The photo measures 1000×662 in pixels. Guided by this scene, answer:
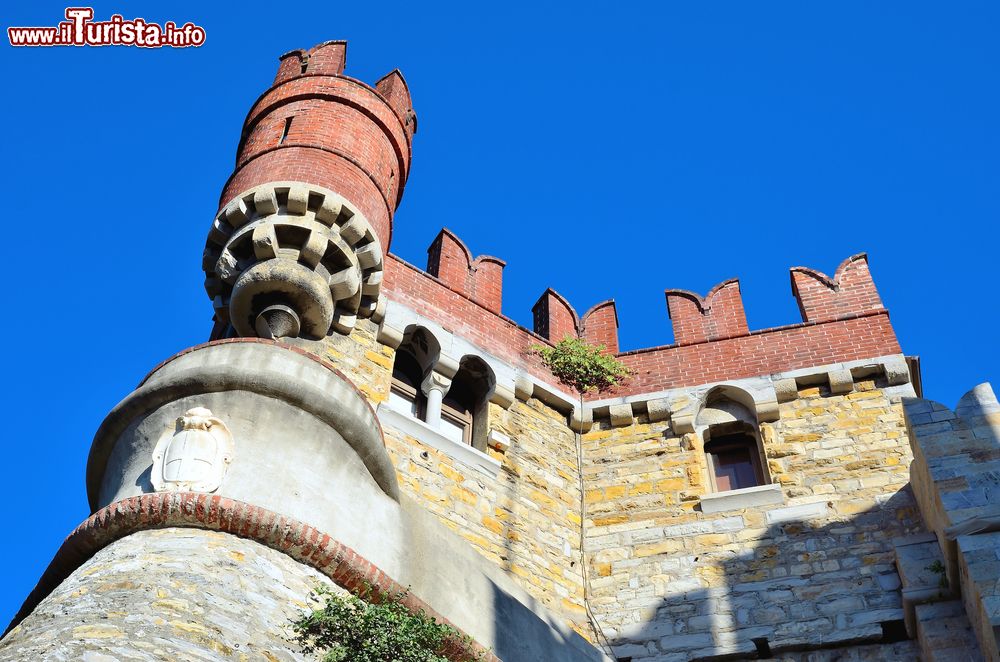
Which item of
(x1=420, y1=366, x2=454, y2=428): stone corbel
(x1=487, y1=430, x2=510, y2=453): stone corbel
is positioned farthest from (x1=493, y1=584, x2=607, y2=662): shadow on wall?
(x1=420, y1=366, x2=454, y2=428): stone corbel

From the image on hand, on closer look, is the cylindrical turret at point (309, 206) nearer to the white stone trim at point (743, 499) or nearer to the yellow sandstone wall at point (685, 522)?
the yellow sandstone wall at point (685, 522)

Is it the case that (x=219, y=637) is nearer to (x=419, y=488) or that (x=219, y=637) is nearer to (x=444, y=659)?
(x=444, y=659)

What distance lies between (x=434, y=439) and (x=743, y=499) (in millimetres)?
2989

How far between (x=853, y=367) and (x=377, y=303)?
4.93m

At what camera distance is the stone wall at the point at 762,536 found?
34.1 feet

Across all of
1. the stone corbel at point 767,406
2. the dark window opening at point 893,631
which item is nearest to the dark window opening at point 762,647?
the dark window opening at point 893,631

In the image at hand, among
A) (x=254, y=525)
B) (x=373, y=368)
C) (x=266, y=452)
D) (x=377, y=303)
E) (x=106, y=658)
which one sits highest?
(x=377, y=303)

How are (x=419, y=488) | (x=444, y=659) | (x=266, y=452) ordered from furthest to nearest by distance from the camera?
(x=419, y=488) → (x=266, y=452) → (x=444, y=659)

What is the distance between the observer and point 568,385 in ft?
43.2

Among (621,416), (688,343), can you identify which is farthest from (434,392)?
(688,343)

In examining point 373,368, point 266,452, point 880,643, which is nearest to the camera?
point 266,452

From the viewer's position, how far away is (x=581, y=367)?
1325 centimetres

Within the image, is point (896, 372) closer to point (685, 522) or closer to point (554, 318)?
point (685, 522)

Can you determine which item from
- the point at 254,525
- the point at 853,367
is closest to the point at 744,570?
the point at 853,367
